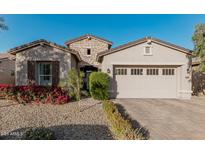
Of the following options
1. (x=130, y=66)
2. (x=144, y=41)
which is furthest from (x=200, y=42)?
(x=130, y=66)

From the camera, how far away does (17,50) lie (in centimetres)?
1139

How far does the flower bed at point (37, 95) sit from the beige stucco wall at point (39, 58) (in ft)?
7.51

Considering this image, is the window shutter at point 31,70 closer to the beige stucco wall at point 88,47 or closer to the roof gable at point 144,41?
the roof gable at point 144,41

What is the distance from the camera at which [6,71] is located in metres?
18.5

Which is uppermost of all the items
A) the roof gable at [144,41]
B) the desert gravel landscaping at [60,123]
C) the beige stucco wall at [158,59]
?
the roof gable at [144,41]

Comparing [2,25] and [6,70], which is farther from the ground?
[2,25]

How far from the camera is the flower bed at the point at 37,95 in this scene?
29.3 ft

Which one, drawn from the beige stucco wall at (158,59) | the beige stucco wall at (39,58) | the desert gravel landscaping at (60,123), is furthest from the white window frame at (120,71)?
the desert gravel landscaping at (60,123)

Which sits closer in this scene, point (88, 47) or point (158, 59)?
point (158, 59)

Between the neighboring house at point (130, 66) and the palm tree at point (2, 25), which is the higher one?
the palm tree at point (2, 25)

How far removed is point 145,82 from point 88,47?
423 inches

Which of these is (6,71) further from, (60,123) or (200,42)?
(200,42)

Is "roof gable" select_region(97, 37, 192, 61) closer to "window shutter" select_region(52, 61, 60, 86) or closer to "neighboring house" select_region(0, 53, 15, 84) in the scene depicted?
"window shutter" select_region(52, 61, 60, 86)
